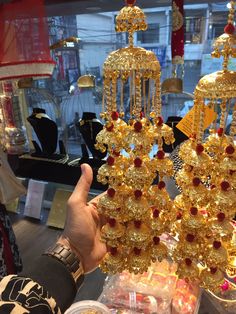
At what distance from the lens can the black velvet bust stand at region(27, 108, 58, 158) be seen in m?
1.56

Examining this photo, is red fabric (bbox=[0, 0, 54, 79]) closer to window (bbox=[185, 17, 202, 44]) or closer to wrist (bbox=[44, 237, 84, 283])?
wrist (bbox=[44, 237, 84, 283])

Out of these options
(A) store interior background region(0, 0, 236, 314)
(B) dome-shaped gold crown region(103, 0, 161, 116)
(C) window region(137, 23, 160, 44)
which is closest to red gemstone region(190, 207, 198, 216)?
(B) dome-shaped gold crown region(103, 0, 161, 116)

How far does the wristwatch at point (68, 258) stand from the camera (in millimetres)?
683

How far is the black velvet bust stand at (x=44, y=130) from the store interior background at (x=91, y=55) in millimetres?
148

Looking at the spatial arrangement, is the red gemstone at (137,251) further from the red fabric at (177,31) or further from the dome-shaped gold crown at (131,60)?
the red fabric at (177,31)

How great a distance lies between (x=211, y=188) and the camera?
2.08 ft

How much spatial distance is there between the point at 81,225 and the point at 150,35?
39.9 inches

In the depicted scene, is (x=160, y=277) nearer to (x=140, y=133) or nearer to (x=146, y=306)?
(x=146, y=306)

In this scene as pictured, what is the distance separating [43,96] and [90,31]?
47 centimetres

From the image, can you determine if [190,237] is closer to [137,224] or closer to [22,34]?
[137,224]

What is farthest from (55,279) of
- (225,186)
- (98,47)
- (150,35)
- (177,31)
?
Answer: (98,47)

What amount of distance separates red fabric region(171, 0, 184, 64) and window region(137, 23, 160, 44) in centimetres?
36

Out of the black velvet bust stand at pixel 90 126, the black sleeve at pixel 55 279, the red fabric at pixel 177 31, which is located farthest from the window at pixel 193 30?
the black sleeve at pixel 55 279

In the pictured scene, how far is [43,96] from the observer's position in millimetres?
1813
